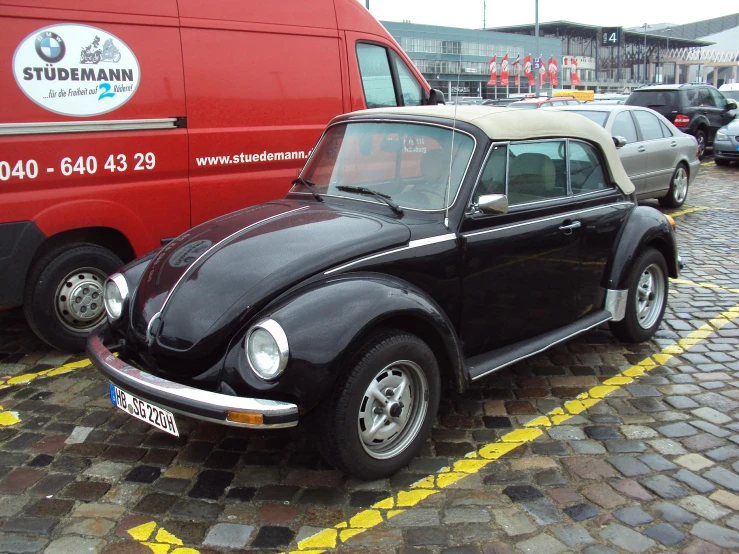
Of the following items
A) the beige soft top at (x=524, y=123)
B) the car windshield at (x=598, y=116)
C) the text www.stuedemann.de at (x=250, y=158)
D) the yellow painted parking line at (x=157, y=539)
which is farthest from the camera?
the car windshield at (x=598, y=116)

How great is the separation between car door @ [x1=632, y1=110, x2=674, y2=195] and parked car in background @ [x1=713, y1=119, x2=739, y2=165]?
6.41 meters

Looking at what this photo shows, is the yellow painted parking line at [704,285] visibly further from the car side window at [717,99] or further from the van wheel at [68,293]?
the car side window at [717,99]

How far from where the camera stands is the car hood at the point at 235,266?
348cm

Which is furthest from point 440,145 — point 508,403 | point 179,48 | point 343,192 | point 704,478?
point 179,48

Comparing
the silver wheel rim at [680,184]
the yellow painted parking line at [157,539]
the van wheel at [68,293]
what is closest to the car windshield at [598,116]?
the silver wheel rim at [680,184]

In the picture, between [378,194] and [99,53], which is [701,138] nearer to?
[378,194]

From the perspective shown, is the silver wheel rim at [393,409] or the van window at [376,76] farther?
the van window at [376,76]

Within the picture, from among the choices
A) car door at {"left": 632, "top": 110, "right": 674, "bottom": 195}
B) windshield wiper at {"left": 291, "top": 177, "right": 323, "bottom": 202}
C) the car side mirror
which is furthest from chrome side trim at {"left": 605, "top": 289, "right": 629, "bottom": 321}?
car door at {"left": 632, "top": 110, "right": 674, "bottom": 195}

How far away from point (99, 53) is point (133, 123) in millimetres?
564

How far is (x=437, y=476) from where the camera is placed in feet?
12.2

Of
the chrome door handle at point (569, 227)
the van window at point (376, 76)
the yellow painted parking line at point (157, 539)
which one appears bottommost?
the yellow painted parking line at point (157, 539)

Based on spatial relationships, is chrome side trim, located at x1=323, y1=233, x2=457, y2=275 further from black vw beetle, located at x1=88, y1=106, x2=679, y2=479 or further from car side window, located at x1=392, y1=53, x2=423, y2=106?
car side window, located at x1=392, y1=53, x2=423, y2=106

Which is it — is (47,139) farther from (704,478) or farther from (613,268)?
(704,478)

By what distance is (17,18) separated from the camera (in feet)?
16.2
